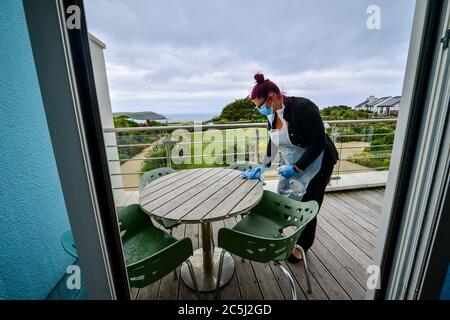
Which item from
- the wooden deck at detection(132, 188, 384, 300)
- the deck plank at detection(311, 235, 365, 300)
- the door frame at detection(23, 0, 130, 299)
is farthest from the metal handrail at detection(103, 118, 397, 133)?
the door frame at detection(23, 0, 130, 299)

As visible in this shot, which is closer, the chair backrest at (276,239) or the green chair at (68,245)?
the green chair at (68,245)

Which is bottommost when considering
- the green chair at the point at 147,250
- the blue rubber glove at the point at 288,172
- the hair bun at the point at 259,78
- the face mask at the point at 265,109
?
the green chair at the point at 147,250

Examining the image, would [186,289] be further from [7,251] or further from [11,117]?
[11,117]

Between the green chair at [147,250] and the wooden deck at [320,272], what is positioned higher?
the green chair at [147,250]

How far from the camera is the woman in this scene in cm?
153

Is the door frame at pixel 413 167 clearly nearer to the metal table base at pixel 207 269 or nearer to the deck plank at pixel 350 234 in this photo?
the metal table base at pixel 207 269

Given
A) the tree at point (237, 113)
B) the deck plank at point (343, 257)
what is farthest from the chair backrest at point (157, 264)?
the tree at point (237, 113)

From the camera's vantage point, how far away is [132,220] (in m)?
1.50

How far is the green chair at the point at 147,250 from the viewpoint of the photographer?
96cm

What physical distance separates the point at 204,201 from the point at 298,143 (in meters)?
0.91

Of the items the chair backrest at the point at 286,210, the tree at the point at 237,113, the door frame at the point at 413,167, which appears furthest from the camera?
the tree at the point at 237,113

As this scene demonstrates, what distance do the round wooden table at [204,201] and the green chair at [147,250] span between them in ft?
0.57
